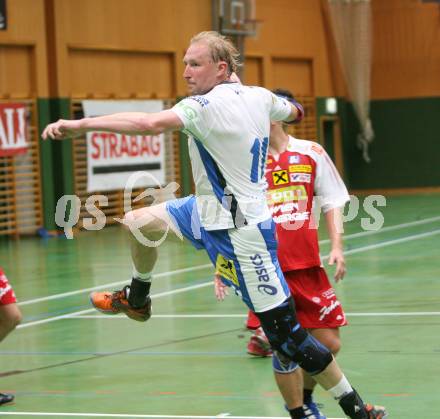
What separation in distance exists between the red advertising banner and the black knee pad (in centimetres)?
1534

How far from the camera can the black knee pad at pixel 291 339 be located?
5574 mm

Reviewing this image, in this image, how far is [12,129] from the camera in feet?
67.2

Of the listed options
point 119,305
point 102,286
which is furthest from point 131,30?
point 119,305

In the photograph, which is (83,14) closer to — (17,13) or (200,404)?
(17,13)

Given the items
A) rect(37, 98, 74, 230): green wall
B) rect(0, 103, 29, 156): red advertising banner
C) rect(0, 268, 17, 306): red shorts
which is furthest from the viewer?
rect(37, 98, 74, 230): green wall

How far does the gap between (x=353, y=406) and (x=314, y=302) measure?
950 millimetres

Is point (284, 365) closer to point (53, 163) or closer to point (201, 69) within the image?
point (201, 69)

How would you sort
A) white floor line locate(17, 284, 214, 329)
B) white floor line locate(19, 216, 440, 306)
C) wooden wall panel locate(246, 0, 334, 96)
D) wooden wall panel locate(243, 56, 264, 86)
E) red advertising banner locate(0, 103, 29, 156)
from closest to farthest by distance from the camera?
white floor line locate(17, 284, 214, 329), white floor line locate(19, 216, 440, 306), red advertising banner locate(0, 103, 29, 156), wooden wall panel locate(243, 56, 264, 86), wooden wall panel locate(246, 0, 334, 96)

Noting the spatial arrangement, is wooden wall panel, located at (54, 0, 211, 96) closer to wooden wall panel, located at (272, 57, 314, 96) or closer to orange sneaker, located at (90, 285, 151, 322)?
wooden wall panel, located at (272, 57, 314, 96)

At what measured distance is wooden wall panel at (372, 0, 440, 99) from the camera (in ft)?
97.2

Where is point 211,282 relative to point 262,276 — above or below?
below

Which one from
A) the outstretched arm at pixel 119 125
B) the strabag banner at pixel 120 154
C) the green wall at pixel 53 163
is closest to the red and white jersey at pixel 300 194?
the outstretched arm at pixel 119 125

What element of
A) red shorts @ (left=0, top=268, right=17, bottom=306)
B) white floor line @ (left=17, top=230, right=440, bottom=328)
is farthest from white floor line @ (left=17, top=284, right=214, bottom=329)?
red shorts @ (left=0, top=268, right=17, bottom=306)

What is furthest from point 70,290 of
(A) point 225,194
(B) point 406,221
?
(B) point 406,221
